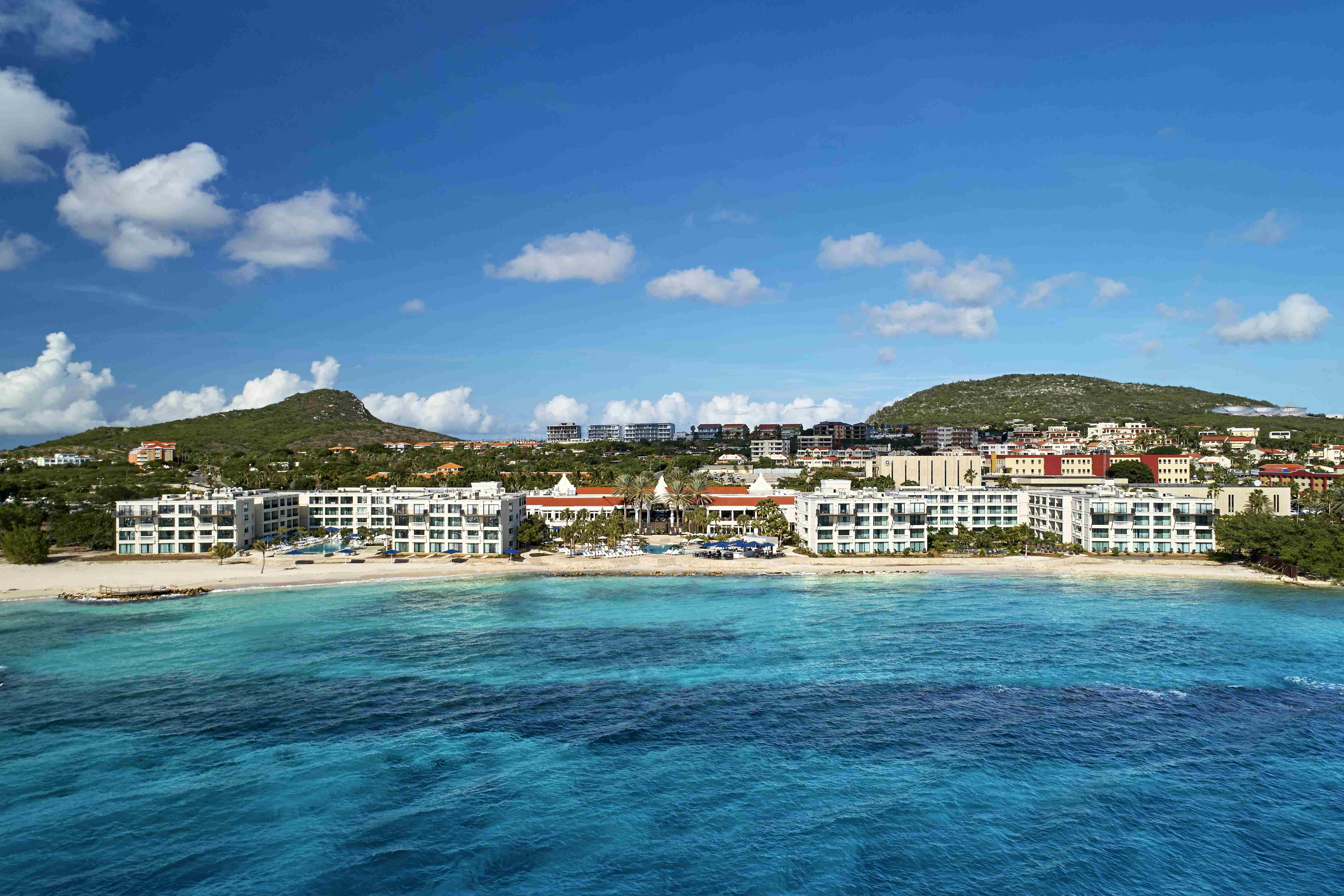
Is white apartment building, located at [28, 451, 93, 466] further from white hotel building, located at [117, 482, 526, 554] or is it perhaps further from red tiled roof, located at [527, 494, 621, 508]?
red tiled roof, located at [527, 494, 621, 508]

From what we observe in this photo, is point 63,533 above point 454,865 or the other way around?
above

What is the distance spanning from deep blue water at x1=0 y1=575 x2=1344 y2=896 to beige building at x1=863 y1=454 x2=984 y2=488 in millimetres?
87221

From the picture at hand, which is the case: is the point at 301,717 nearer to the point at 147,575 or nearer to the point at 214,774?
the point at 214,774

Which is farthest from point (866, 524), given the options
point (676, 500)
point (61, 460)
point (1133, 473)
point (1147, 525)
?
point (61, 460)

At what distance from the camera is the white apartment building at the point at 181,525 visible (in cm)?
8419

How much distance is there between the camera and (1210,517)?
82875 mm

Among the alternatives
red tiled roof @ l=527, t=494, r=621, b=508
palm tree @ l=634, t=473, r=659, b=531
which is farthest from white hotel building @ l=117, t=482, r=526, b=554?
palm tree @ l=634, t=473, r=659, b=531

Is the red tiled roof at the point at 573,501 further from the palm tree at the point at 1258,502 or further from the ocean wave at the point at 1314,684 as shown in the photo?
the palm tree at the point at 1258,502

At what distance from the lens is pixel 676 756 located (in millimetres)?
31203

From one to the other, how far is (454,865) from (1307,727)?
3582cm

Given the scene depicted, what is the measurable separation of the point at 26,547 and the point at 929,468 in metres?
128

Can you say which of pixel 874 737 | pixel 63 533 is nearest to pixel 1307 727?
pixel 874 737

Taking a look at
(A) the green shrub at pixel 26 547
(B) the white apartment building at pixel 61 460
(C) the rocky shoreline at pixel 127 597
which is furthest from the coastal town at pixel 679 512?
(B) the white apartment building at pixel 61 460

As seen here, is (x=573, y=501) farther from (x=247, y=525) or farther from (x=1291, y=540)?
(x=1291, y=540)
